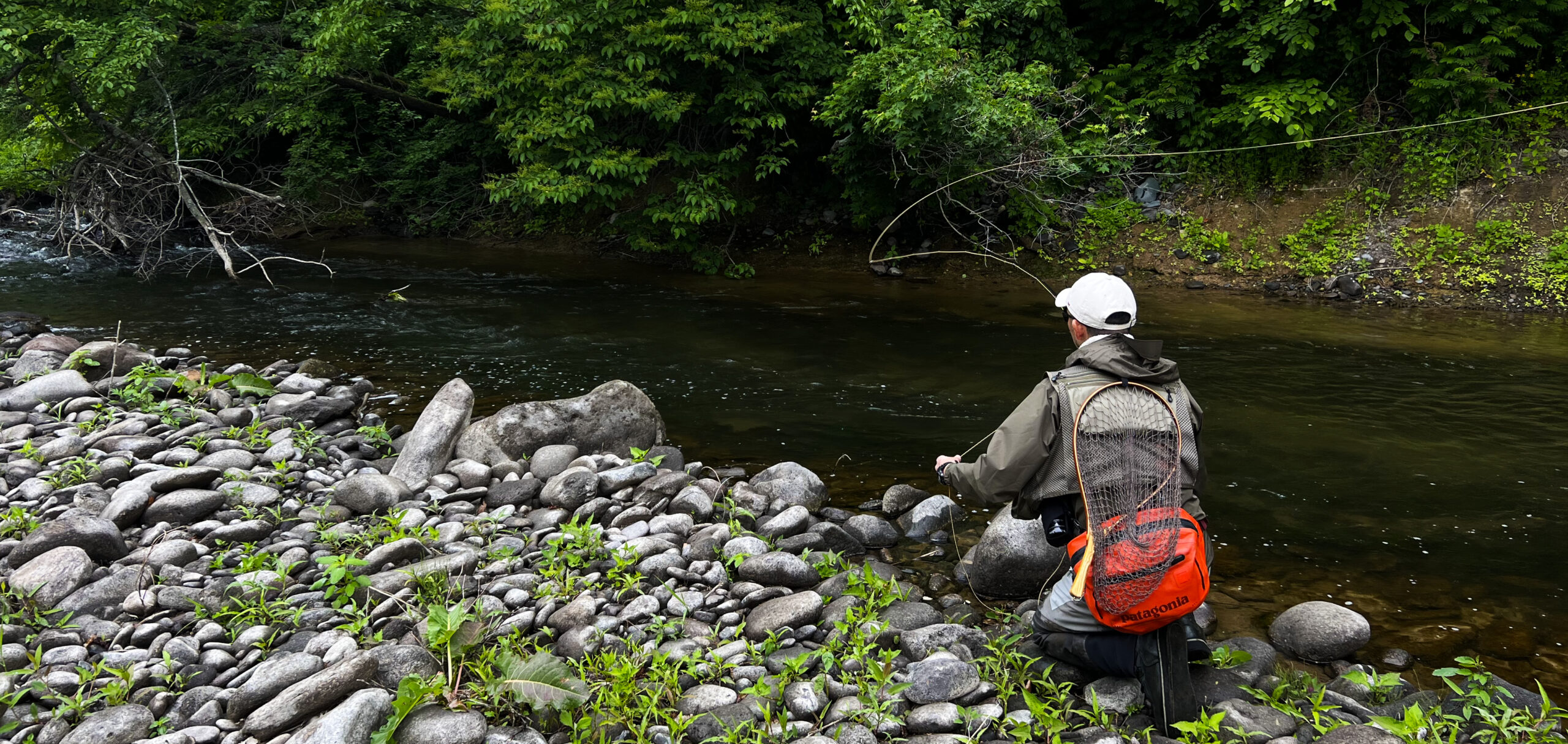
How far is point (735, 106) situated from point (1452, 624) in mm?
9709

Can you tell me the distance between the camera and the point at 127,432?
5.70m

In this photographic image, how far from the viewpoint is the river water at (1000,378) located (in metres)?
4.46

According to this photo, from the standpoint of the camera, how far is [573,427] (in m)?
5.93

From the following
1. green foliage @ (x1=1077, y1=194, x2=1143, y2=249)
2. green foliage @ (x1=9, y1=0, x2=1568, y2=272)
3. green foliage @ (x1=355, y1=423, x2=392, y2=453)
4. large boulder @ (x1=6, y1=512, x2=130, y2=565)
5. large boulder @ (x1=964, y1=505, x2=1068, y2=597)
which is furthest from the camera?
green foliage @ (x1=1077, y1=194, x2=1143, y2=249)

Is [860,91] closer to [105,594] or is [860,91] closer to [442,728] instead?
[105,594]

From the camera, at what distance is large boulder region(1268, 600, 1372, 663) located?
3.66m

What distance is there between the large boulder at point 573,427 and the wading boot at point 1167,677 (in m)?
3.61

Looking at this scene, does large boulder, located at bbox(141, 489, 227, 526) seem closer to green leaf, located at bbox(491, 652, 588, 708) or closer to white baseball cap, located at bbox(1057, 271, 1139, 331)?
green leaf, located at bbox(491, 652, 588, 708)

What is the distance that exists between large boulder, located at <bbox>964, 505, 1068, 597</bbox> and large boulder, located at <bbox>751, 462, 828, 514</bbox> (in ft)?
3.78

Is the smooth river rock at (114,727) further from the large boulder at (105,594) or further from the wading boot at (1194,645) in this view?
the wading boot at (1194,645)

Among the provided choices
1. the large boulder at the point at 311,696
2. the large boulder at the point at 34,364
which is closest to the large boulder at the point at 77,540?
the large boulder at the point at 311,696

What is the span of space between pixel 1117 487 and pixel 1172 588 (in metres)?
0.35

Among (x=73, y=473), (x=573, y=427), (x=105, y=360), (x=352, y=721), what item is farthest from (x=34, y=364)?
(x=352, y=721)

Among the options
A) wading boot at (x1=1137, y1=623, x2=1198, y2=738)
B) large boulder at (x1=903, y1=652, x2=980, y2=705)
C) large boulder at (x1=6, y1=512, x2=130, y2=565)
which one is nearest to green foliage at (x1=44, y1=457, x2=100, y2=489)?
large boulder at (x1=6, y1=512, x2=130, y2=565)
